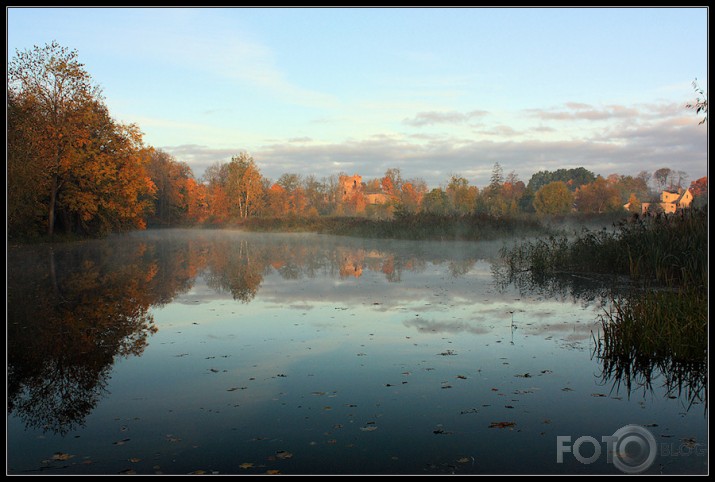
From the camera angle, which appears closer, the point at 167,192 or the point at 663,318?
the point at 663,318

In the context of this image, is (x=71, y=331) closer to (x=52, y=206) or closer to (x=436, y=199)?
(x=52, y=206)

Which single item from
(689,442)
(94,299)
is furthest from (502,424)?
(94,299)

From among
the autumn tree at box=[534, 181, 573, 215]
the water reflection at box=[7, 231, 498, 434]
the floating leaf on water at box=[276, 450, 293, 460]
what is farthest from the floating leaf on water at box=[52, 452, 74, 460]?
the autumn tree at box=[534, 181, 573, 215]

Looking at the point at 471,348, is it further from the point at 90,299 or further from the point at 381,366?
the point at 90,299

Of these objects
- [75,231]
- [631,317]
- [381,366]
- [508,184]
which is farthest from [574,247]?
[508,184]

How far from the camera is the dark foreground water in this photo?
4.33 metres

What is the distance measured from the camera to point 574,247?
1744 centimetres

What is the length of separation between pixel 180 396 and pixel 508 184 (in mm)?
102227

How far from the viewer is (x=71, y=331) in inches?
342

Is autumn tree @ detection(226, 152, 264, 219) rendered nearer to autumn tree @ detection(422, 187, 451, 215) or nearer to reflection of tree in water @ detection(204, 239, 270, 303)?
autumn tree @ detection(422, 187, 451, 215)

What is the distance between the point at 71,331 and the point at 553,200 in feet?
240

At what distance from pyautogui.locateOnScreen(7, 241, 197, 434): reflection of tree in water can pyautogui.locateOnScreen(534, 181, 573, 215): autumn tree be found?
6531 cm

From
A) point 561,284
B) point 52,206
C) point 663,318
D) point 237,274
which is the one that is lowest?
point 237,274

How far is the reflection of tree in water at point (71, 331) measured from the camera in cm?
559
